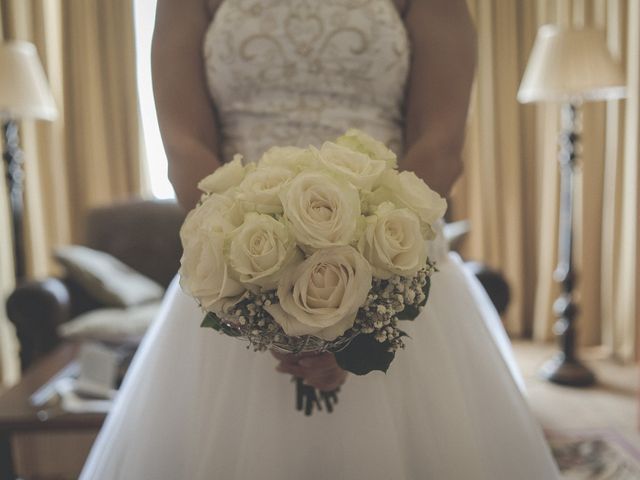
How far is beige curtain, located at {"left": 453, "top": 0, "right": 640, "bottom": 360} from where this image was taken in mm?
3236

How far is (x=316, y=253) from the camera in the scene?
0.59 meters

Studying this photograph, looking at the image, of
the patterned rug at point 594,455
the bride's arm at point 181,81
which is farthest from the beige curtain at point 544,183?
the bride's arm at point 181,81

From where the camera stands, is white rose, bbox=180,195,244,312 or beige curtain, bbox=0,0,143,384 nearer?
white rose, bbox=180,195,244,312

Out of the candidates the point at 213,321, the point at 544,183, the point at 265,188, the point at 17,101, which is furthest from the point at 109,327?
the point at 544,183

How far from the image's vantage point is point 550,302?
370cm

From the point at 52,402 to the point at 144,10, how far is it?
9.29 feet

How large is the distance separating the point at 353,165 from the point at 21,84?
9.64 feet

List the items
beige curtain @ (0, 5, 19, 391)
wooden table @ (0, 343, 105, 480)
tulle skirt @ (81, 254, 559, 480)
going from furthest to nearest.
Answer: beige curtain @ (0, 5, 19, 391), wooden table @ (0, 343, 105, 480), tulle skirt @ (81, 254, 559, 480)

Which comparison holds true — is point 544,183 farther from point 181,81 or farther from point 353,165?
point 353,165

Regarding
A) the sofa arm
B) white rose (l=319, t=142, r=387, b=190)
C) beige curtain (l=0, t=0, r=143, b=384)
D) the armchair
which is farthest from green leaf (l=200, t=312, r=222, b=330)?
beige curtain (l=0, t=0, r=143, b=384)

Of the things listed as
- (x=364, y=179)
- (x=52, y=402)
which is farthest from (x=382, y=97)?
(x=52, y=402)

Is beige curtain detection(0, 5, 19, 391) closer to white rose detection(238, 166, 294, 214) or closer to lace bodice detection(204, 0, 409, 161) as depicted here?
lace bodice detection(204, 0, 409, 161)

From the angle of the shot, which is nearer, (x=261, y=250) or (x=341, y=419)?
(x=261, y=250)

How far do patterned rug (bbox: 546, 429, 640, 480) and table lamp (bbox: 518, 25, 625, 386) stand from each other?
565 mm
